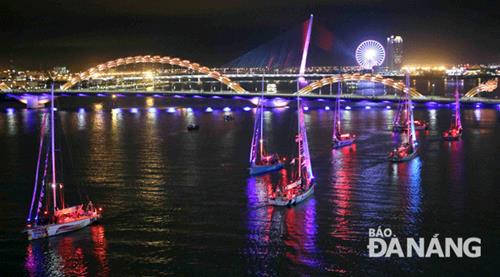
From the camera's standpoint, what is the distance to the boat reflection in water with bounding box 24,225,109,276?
1586 cm

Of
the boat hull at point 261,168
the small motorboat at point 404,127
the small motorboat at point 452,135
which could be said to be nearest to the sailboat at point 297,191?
the boat hull at point 261,168

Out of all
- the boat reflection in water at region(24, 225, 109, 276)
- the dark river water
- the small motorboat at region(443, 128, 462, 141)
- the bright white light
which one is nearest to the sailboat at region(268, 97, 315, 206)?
the dark river water

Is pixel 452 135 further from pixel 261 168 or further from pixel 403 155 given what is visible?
pixel 261 168

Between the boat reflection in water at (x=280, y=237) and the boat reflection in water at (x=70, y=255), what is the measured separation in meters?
3.61

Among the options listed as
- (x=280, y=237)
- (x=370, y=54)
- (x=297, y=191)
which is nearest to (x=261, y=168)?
(x=297, y=191)

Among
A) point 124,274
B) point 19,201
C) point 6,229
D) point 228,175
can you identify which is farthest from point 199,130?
point 124,274

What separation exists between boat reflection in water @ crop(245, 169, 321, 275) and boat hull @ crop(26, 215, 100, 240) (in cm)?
455

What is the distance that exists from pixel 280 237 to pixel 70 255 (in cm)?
529

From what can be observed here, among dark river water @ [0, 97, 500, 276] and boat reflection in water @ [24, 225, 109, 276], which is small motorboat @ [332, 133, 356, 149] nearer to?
dark river water @ [0, 97, 500, 276]

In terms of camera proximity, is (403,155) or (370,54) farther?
(370,54)

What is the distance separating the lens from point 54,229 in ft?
59.0

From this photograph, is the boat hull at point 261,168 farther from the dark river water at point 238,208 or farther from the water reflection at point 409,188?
the water reflection at point 409,188

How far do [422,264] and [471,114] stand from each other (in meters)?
43.2

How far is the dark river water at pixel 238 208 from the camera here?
16234 mm
